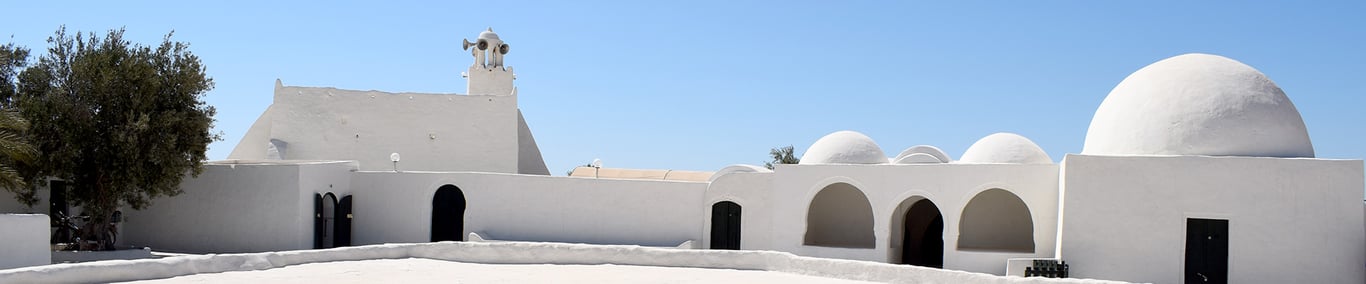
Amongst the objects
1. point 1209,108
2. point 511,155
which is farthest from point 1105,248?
point 511,155

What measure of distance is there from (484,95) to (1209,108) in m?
17.8

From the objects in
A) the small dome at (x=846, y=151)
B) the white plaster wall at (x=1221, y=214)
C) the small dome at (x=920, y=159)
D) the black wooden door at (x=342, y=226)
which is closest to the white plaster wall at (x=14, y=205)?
the black wooden door at (x=342, y=226)

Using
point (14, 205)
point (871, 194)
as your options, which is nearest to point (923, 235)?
point (871, 194)

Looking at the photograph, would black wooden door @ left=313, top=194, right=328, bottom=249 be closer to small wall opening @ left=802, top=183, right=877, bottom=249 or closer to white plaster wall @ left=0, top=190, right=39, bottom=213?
white plaster wall @ left=0, top=190, right=39, bottom=213

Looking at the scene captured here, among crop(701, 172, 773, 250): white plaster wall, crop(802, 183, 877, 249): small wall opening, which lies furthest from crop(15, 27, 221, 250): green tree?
crop(802, 183, 877, 249): small wall opening

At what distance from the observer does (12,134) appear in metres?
17.2

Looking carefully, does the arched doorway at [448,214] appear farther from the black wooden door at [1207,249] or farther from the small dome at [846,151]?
the black wooden door at [1207,249]

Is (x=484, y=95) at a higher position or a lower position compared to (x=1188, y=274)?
higher

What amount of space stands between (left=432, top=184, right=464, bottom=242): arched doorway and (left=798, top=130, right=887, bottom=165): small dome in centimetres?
725

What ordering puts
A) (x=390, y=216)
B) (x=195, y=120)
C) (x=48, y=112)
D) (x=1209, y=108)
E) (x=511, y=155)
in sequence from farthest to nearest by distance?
1. (x=511, y=155)
2. (x=390, y=216)
3. (x=195, y=120)
4. (x=48, y=112)
5. (x=1209, y=108)

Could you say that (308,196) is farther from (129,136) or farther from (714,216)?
(714,216)

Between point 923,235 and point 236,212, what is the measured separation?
14004 mm

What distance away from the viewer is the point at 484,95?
29172mm

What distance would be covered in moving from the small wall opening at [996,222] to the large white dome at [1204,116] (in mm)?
4382
